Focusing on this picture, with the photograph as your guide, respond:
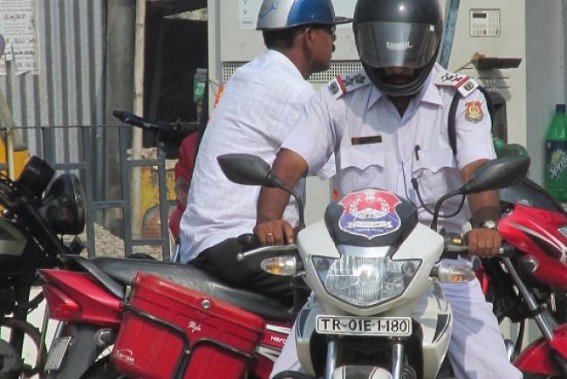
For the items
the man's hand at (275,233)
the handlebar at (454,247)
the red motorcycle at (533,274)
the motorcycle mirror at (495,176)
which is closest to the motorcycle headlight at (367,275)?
the handlebar at (454,247)

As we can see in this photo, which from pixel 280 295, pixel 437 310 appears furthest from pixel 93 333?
pixel 437 310

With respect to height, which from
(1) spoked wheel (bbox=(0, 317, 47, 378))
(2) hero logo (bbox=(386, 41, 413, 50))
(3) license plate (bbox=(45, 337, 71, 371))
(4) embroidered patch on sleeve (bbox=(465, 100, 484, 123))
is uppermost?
(2) hero logo (bbox=(386, 41, 413, 50))

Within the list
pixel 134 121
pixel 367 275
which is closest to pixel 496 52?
pixel 134 121

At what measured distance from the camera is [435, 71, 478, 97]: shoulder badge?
4.23 meters

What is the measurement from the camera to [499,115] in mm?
7473

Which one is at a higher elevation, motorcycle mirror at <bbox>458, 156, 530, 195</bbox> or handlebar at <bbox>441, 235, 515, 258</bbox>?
motorcycle mirror at <bbox>458, 156, 530, 195</bbox>

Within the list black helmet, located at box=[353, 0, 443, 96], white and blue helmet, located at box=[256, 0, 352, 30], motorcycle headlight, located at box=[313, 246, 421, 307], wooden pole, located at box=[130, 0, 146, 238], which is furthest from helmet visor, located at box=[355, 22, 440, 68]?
wooden pole, located at box=[130, 0, 146, 238]

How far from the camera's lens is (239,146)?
5082 millimetres

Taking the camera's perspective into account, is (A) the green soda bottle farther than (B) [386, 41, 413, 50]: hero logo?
Yes

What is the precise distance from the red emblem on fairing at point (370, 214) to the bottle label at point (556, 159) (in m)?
4.92

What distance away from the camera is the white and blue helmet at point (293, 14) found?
5.27 metres

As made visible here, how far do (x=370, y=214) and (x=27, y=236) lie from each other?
9.81ft

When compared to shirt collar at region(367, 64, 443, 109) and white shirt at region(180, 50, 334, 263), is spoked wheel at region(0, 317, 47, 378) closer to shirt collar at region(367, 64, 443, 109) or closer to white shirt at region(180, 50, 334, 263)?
white shirt at region(180, 50, 334, 263)

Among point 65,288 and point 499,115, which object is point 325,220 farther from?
point 499,115
